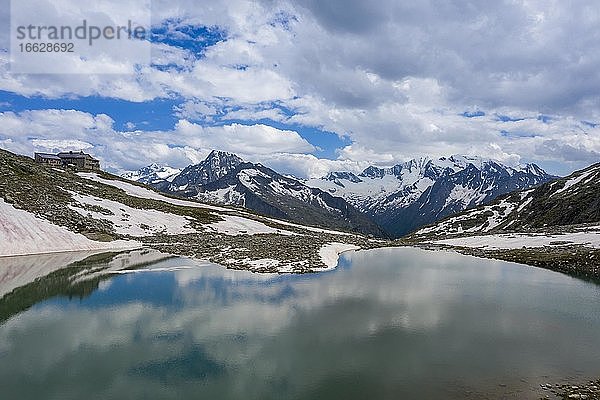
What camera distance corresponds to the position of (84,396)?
18.1m

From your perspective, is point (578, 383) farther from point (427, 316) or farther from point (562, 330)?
point (427, 316)

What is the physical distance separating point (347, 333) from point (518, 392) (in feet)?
36.0

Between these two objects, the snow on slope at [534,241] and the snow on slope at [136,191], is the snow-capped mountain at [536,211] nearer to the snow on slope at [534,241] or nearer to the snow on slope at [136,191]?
the snow on slope at [534,241]

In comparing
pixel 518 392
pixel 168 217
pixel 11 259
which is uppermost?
pixel 168 217

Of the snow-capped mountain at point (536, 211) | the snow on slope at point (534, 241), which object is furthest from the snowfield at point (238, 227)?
the snow-capped mountain at point (536, 211)

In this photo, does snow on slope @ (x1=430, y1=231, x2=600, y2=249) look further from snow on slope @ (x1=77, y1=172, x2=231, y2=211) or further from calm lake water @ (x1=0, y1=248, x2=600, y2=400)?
snow on slope @ (x1=77, y1=172, x2=231, y2=211)

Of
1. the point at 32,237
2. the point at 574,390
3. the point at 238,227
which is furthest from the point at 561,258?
the point at 32,237

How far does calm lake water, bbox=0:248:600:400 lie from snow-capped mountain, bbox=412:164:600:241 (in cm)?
7924

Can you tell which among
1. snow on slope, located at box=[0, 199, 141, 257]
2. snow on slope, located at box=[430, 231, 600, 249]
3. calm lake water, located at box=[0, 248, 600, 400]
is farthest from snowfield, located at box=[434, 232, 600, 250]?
snow on slope, located at box=[0, 199, 141, 257]

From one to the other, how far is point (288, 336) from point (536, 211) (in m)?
140

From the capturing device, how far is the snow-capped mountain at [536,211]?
375ft

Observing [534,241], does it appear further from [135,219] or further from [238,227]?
[135,219]

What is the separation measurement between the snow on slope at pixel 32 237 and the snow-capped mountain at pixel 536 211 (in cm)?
9881

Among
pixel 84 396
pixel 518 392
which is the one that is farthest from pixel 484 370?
pixel 84 396
